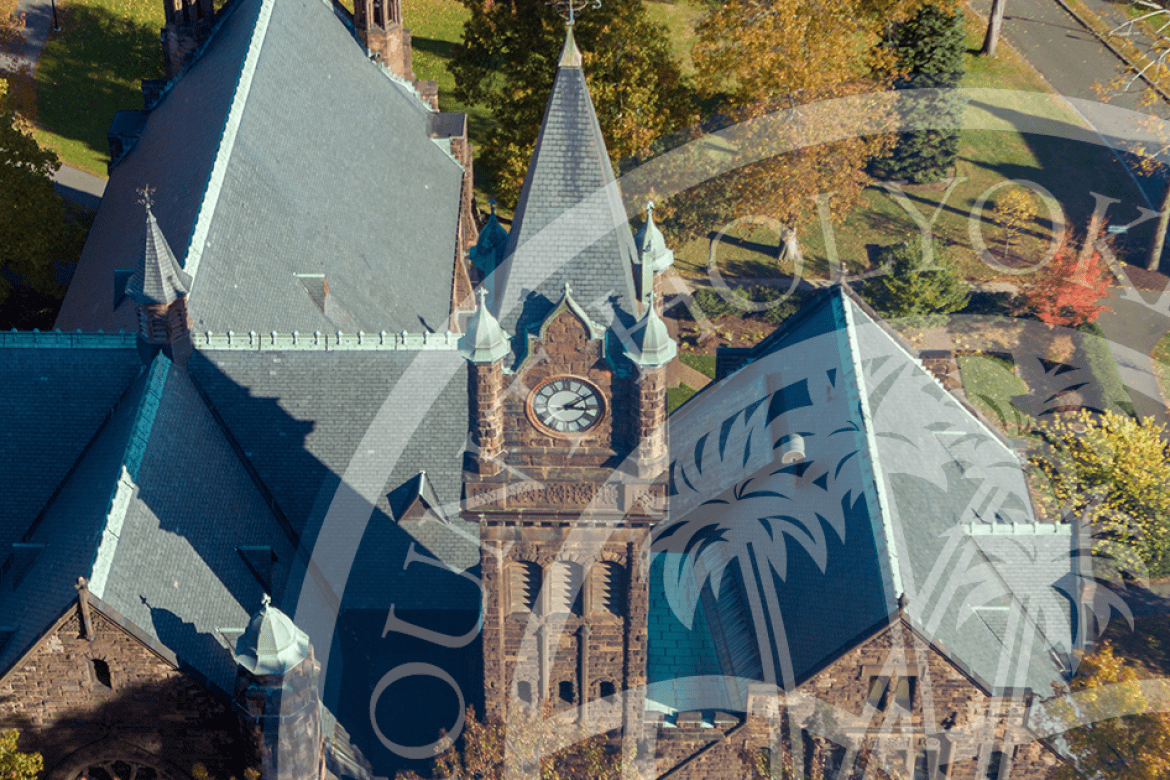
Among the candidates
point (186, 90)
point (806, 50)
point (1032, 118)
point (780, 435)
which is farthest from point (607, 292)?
point (1032, 118)

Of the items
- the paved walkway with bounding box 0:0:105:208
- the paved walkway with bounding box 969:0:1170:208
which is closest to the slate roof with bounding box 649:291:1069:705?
the paved walkway with bounding box 0:0:105:208

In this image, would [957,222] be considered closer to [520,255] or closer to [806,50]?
[806,50]

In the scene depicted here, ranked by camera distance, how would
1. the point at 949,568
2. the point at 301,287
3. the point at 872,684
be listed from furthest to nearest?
1. the point at 301,287
2. the point at 949,568
3. the point at 872,684

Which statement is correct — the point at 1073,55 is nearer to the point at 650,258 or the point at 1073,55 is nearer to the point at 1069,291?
the point at 1069,291

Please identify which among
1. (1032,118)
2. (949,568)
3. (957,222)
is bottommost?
(949,568)

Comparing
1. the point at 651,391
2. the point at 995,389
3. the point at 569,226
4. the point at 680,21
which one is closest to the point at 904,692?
the point at 651,391

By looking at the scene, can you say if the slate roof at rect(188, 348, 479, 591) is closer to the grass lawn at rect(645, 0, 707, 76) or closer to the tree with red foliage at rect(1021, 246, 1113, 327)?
the tree with red foliage at rect(1021, 246, 1113, 327)

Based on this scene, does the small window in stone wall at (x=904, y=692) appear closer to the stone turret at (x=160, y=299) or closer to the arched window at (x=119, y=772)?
the arched window at (x=119, y=772)
